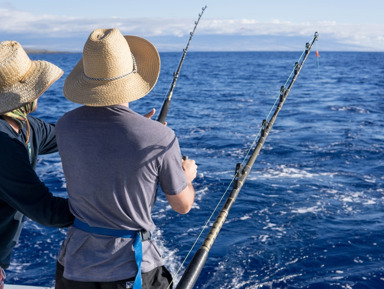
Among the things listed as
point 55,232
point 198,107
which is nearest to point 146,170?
point 55,232

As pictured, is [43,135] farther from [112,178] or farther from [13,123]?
[112,178]

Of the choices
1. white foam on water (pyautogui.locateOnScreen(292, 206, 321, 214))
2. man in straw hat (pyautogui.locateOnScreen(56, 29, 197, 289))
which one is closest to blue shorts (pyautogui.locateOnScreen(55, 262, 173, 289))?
man in straw hat (pyautogui.locateOnScreen(56, 29, 197, 289))

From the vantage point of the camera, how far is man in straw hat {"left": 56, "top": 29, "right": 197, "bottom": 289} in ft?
5.06

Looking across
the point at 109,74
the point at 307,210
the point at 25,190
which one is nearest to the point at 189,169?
the point at 109,74

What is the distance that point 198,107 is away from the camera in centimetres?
1720

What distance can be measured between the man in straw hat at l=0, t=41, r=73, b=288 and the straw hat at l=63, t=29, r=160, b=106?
0.94 ft

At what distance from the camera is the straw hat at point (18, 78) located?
188cm

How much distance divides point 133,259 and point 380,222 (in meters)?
5.17

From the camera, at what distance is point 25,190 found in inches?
69.1

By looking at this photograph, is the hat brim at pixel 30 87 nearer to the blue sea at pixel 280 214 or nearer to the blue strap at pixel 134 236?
the blue strap at pixel 134 236

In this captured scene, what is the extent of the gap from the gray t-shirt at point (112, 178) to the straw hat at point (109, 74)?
0.05 m

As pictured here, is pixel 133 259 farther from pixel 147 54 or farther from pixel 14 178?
pixel 147 54

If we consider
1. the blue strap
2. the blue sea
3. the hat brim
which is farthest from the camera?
the blue sea

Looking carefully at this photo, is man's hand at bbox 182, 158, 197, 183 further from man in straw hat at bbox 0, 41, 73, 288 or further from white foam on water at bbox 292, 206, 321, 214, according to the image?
white foam on water at bbox 292, 206, 321, 214
